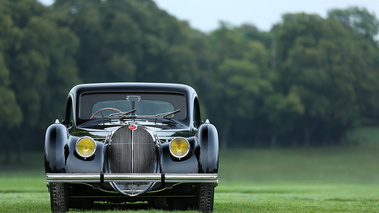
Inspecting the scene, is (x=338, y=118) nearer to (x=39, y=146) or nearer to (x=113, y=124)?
(x=39, y=146)

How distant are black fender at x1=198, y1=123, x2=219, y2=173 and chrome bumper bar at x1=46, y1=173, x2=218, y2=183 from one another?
148mm

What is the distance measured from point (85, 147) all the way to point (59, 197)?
722mm

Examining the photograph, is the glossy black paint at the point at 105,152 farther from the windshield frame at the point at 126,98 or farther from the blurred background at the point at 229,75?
the blurred background at the point at 229,75

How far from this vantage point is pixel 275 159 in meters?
66.4

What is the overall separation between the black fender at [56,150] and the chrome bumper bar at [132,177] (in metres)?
0.13

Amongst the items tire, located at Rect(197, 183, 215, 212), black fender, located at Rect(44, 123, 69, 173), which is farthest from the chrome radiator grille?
tire, located at Rect(197, 183, 215, 212)

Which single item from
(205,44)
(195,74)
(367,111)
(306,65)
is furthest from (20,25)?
(367,111)

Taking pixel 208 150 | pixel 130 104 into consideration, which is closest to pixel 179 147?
pixel 208 150

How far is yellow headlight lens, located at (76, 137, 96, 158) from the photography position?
9125mm

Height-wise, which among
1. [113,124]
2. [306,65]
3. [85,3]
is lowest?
[113,124]

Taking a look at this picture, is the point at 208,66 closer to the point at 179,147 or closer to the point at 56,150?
the point at 179,147

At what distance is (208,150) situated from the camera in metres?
9.32

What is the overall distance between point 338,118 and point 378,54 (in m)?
16.7

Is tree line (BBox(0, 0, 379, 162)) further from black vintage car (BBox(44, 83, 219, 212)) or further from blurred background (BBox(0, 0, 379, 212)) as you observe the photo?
black vintage car (BBox(44, 83, 219, 212))
